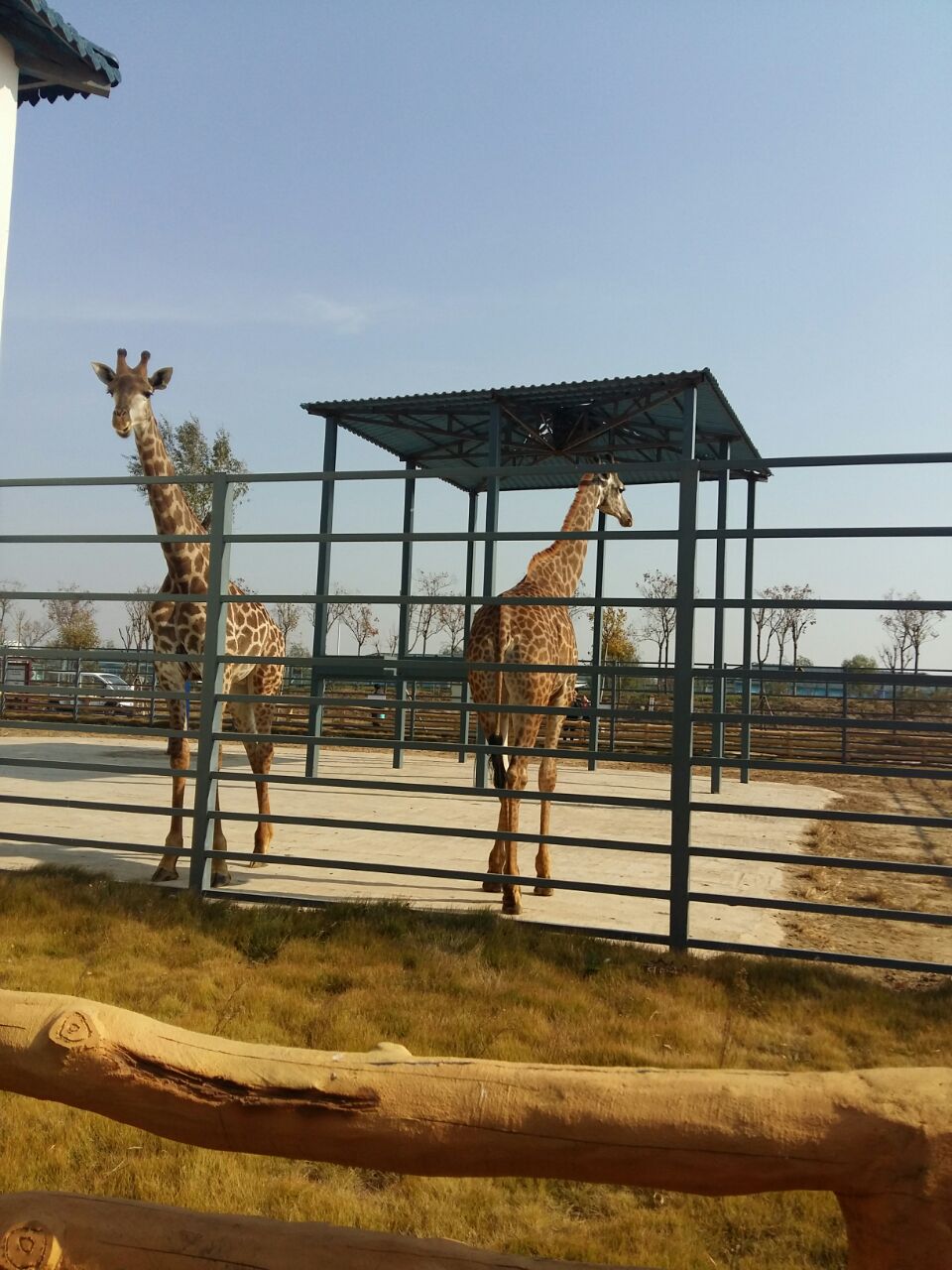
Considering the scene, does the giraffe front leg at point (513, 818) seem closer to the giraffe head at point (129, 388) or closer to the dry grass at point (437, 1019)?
the dry grass at point (437, 1019)

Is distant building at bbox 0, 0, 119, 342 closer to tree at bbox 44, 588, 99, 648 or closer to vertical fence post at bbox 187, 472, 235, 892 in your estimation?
vertical fence post at bbox 187, 472, 235, 892

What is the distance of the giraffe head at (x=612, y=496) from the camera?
709 centimetres

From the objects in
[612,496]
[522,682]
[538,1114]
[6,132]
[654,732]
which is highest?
[6,132]

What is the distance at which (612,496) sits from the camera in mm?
7344

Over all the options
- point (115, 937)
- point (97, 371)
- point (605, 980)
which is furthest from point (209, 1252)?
point (97, 371)

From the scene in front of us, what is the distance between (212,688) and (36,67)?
543 centimetres

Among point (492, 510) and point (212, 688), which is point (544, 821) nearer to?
point (212, 688)

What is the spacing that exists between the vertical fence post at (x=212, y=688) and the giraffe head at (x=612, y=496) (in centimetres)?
296

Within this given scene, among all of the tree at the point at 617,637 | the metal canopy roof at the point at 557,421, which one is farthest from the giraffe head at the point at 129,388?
the tree at the point at 617,637

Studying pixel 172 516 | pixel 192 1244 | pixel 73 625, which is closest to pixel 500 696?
pixel 172 516

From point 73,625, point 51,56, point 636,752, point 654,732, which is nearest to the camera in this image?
point 636,752

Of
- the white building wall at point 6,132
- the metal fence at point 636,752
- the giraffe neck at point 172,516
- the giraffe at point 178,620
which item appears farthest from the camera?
the white building wall at point 6,132

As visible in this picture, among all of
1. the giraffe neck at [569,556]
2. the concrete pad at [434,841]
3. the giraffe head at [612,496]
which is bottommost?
the concrete pad at [434,841]

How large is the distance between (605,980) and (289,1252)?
242 cm
